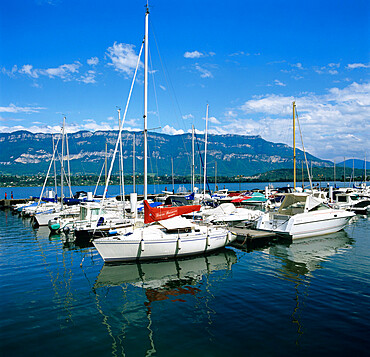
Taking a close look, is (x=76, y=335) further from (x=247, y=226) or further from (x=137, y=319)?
(x=247, y=226)

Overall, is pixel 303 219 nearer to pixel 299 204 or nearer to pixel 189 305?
pixel 299 204

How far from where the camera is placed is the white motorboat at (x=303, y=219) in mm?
23594

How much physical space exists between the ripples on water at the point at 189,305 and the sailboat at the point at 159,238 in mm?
683

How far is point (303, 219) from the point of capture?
939 inches

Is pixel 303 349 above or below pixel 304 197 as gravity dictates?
below

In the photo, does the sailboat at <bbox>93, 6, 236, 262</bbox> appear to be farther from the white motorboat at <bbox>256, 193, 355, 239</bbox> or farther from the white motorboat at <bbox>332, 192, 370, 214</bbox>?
the white motorboat at <bbox>332, 192, 370, 214</bbox>

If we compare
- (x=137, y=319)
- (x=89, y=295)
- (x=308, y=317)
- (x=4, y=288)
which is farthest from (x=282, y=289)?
(x=4, y=288)

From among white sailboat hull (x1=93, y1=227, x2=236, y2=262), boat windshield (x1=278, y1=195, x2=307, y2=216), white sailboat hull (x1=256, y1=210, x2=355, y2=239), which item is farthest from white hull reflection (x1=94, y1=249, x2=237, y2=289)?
boat windshield (x1=278, y1=195, x2=307, y2=216)

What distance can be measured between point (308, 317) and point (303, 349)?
2.18 meters

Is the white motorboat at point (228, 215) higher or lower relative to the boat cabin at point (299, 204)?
lower

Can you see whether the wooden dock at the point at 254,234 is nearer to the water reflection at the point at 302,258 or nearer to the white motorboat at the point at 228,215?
the water reflection at the point at 302,258

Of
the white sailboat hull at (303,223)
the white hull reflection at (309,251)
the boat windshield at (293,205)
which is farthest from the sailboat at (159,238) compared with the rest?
the boat windshield at (293,205)

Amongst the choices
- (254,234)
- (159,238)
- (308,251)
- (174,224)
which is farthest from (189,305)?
(254,234)

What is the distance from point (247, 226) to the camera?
26.5 m
